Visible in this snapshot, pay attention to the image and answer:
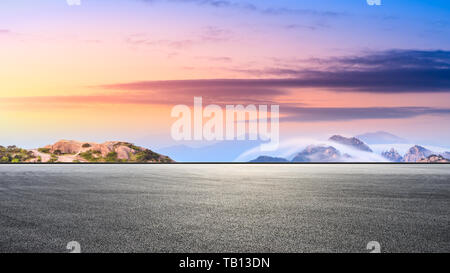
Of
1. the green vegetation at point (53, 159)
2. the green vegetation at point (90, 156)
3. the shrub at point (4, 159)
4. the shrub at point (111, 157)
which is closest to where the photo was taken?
the green vegetation at point (53, 159)

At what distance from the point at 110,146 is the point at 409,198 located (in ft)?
429

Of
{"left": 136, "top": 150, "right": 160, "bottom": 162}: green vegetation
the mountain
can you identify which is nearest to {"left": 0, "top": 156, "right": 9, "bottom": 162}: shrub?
the mountain

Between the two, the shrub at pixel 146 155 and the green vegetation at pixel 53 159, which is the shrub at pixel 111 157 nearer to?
the shrub at pixel 146 155

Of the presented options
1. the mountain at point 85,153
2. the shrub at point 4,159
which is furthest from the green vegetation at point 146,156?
the shrub at point 4,159

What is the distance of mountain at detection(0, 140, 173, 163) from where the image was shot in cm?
12712

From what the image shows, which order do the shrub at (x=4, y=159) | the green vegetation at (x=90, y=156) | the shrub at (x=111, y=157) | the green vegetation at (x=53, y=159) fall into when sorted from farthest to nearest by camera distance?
the shrub at (x=111, y=157) → the green vegetation at (x=90, y=156) → the shrub at (x=4, y=159) → the green vegetation at (x=53, y=159)

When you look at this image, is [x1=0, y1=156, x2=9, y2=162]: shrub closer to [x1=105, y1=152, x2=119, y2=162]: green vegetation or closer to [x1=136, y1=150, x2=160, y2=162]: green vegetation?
[x1=105, y1=152, x2=119, y2=162]: green vegetation

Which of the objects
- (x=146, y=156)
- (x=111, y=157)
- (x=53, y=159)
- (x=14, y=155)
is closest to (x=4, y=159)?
(x=14, y=155)

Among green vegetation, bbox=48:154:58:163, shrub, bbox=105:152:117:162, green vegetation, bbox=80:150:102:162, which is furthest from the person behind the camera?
shrub, bbox=105:152:117:162

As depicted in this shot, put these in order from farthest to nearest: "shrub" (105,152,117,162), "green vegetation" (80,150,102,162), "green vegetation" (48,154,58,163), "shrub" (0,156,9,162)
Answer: "shrub" (105,152,117,162)
"green vegetation" (80,150,102,162)
"shrub" (0,156,9,162)
"green vegetation" (48,154,58,163)

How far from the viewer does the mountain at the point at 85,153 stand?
417 feet

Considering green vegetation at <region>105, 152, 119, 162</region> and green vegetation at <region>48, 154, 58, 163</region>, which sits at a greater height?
green vegetation at <region>48, 154, 58, 163</region>

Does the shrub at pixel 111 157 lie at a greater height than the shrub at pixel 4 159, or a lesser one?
lesser
